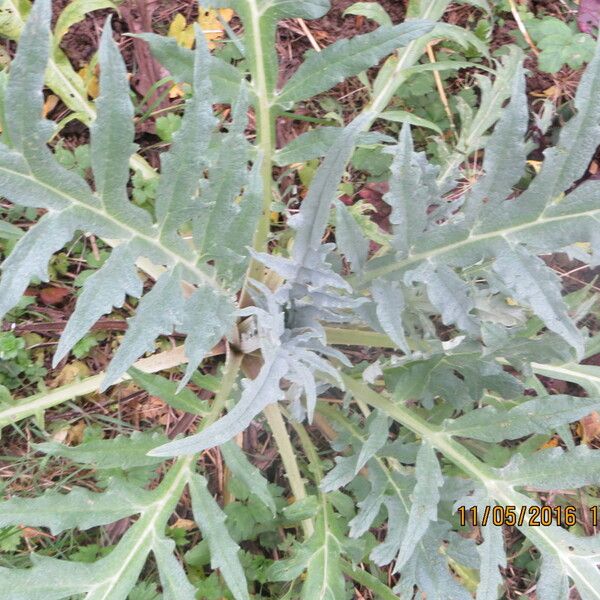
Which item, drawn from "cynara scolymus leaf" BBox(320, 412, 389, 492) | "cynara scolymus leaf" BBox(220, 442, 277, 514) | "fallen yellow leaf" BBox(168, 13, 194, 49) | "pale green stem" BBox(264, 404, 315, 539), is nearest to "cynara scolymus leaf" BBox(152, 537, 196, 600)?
"cynara scolymus leaf" BBox(220, 442, 277, 514)

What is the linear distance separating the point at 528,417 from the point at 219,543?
1.46ft

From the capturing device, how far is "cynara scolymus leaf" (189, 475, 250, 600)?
0.85m

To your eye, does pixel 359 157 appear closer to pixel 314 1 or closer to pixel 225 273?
pixel 314 1

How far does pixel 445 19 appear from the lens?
166 cm

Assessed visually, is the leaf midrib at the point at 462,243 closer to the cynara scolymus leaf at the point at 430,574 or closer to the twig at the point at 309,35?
the cynara scolymus leaf at the point at 430,574

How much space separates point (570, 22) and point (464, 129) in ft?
1.80

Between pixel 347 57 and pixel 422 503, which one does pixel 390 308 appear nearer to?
pixel 422 503

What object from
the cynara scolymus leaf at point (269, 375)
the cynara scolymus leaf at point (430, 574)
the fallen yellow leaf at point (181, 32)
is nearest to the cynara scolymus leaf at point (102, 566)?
the cynara scolymus leaf at point (269, 375)

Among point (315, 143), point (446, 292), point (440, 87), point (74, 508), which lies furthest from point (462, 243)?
point (440, 87)

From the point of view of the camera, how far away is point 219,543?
0.86 m

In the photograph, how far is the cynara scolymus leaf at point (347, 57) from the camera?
2.84 ft

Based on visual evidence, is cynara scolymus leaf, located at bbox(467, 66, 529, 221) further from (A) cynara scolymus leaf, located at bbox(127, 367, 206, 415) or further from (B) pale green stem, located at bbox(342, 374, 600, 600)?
(A) cynara scolymus leaf, located at bbox(127, 367, 206, 415)

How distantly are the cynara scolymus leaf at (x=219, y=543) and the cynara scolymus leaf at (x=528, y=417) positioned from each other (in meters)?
0.37

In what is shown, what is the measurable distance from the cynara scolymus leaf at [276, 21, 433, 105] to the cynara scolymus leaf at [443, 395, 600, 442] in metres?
0.51
